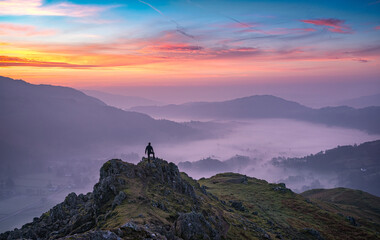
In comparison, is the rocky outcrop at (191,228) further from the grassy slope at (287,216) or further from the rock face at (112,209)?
the grassy slope at (287,216)

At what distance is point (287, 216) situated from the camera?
9306 cm

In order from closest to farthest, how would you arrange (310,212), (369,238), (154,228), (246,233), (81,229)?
(154,228) < (81,229) < (246,233) < (369,238) < (310,212)

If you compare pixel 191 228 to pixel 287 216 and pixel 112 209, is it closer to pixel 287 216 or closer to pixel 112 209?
pixel 112 209

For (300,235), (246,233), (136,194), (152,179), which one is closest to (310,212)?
(300,235)

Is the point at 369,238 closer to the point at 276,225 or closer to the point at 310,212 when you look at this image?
the point at 310,212

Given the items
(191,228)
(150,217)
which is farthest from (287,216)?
(150,217)

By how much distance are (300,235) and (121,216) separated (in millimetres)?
55895

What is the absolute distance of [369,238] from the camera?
81.2 meters

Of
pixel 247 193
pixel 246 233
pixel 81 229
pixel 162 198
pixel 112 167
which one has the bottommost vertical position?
pixel 247 193

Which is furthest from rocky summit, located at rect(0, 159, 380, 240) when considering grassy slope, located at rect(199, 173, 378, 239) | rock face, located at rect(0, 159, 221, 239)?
grassy slope, located at rect(199, 173, 378, 239)

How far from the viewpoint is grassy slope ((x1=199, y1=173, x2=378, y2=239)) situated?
7962cm

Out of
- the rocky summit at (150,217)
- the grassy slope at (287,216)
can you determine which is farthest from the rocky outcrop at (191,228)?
the grassy slope at (287,216)

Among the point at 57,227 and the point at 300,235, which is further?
the point at 300,235

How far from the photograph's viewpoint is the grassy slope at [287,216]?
261 ft
